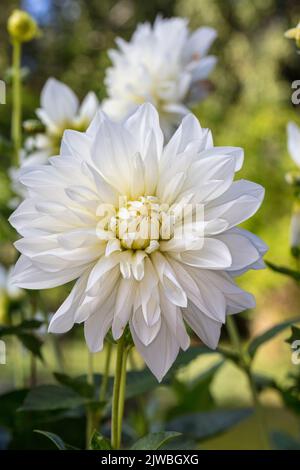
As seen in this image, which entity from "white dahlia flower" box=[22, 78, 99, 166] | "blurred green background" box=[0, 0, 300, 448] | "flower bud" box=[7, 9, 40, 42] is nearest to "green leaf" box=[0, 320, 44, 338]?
"white dahlia flower" box=[22, 78, 99, 166]

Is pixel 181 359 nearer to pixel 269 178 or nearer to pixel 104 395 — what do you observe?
pixel 104 395

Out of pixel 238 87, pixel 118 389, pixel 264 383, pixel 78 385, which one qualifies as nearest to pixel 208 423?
pixel 264 383

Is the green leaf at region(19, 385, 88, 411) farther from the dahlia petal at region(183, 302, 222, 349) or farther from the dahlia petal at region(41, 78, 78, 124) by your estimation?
the dahlia petal at region(41, 78, 78, 124)

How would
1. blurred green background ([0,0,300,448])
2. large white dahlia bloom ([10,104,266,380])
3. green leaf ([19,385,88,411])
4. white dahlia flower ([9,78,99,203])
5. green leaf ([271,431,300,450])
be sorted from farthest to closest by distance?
blurred green background ([0,0,300,448]) < white dahlia flower ([9,78,99,203]) < green leaf ([271,431,300,450]) < green leaf ([19,385,88,411]) < large white dahlia bloom ([10,104,266,380])

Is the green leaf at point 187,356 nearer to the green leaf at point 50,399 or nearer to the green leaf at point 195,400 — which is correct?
the green leaf at point 50,399

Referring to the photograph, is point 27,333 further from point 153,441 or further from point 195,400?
point 195,400
